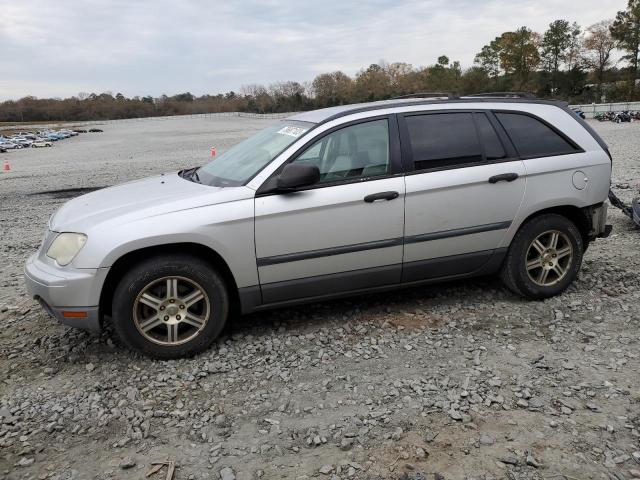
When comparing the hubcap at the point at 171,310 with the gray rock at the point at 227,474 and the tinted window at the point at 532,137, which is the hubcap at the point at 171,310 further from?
the tinted window at the point at 532,137

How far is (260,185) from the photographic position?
13.2 feet

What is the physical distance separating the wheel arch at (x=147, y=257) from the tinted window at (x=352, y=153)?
984mm

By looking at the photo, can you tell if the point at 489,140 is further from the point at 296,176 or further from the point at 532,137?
the point at 296,176

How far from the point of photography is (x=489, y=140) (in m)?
4.56

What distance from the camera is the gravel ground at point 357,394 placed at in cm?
283

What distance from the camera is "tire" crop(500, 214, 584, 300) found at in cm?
468

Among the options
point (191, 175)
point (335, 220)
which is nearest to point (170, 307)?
point (335, 220)

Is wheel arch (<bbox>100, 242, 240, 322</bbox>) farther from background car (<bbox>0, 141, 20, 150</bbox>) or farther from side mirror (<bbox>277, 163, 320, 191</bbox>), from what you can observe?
background car (<bbox>0, 141, 20, 150</bbox>)

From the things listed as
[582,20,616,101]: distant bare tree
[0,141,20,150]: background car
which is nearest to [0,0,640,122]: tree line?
[582,20,616,101]: distant bare tree

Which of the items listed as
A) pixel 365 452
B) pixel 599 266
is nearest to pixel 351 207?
pixel 365 452

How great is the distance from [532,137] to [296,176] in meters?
2.22

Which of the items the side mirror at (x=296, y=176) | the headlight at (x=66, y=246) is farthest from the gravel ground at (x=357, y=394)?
the side mirror at (x=296, y=176)

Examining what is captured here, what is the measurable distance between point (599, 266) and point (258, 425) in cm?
408

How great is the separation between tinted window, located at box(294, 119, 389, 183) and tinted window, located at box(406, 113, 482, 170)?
0.86 ft
